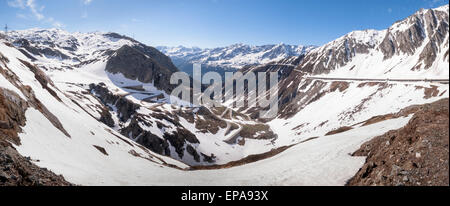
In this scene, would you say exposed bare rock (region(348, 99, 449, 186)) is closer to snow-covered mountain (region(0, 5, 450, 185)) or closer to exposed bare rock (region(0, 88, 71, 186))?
snow-covered mountain (region(0, 5, 450, 185))

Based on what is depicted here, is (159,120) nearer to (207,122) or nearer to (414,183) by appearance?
(207,122)

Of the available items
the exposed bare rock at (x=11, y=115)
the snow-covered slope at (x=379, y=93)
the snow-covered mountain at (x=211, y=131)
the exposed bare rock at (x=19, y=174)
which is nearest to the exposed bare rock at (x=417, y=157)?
the snow-covered mountain at (x=211, y=131)

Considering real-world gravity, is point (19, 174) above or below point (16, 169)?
below

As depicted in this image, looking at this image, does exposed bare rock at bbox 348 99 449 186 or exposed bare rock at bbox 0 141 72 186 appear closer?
exposed bare rock at bbox 348 99 449 186

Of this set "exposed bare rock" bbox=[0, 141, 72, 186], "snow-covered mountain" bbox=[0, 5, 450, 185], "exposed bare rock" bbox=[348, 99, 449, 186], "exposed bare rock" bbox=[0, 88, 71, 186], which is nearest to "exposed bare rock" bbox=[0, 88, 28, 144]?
"exposed bare rock" bbox=[0, 88, 71, 186]

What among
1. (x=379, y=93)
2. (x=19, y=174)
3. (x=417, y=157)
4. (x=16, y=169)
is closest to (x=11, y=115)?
(x=16, y=169)

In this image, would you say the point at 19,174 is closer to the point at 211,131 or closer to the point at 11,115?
the point at 11,115

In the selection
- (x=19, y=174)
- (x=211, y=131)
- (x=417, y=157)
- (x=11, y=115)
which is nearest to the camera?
(x=417, y=157)
